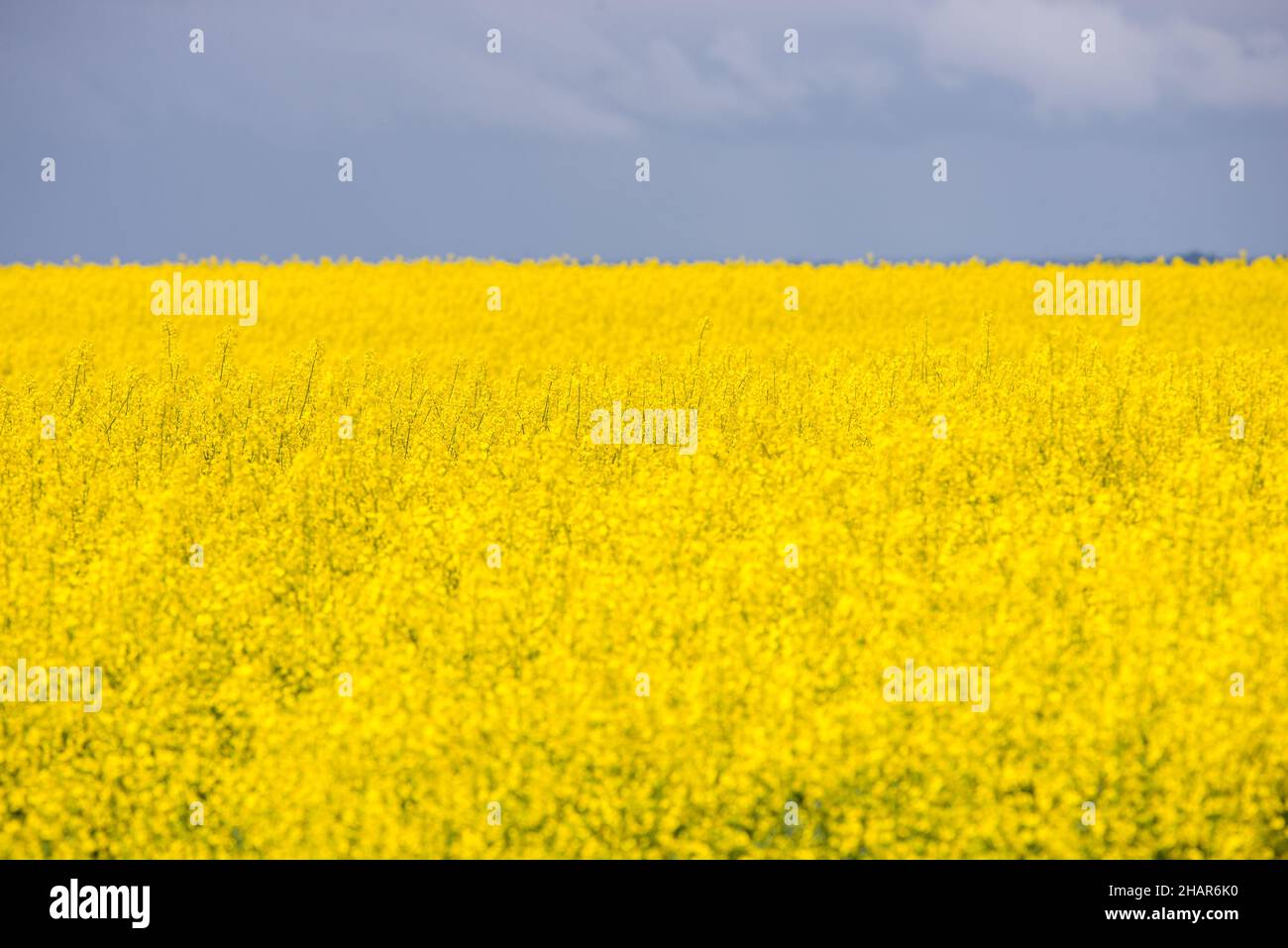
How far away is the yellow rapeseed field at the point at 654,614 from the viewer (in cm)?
666

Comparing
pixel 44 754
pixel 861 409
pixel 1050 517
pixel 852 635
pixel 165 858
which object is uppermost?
pixel 861 409

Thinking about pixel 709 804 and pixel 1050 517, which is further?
pixel 1050 517

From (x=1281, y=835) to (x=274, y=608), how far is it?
19.6 feet

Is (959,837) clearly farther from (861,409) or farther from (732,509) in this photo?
(861,409)

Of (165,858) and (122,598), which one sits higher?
(122,598)

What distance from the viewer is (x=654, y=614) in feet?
26.3

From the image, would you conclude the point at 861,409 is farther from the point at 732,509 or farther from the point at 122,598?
the point at 122,598

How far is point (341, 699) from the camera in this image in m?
7.43

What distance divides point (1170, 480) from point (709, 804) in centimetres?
598

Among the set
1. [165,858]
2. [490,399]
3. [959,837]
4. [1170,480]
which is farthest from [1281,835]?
[490,399]

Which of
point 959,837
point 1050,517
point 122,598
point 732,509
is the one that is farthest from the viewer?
point 732,509

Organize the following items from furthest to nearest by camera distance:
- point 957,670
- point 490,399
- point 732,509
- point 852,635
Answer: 1. point 490,399
2. point 732,509
3. point 852,635
4. point 957,670

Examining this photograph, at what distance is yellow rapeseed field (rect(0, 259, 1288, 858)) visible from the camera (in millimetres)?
6660

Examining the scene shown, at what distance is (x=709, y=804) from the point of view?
6559mm
